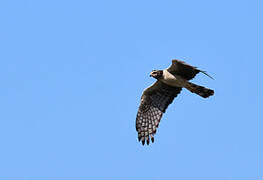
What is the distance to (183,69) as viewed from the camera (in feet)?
51.2

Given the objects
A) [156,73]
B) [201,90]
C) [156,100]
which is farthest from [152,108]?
[201,90]

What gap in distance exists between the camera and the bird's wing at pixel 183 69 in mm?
15320

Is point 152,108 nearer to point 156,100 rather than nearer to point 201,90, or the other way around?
point 156,100

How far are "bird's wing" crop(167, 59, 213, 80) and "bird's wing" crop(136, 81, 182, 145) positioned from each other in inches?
47.1

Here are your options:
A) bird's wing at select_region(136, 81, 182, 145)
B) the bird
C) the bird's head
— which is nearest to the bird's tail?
the bird

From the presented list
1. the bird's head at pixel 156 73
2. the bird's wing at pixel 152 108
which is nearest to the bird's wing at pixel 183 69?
the bird's head at pixel 156 73

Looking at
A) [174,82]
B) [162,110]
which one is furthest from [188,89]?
[162,110]

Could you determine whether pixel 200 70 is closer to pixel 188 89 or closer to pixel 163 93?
pixel 188 89

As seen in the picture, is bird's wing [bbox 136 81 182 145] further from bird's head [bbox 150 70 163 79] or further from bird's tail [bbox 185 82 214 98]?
bird's tail [bbox 185 82 214 98]

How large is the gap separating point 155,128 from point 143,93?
1.11 meters

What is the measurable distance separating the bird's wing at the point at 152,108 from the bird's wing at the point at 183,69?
120cm

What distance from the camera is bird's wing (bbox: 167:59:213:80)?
15.3 m

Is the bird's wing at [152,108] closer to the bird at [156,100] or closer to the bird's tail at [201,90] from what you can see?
the bird at [156,100]

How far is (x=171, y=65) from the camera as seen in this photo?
51.2ft
